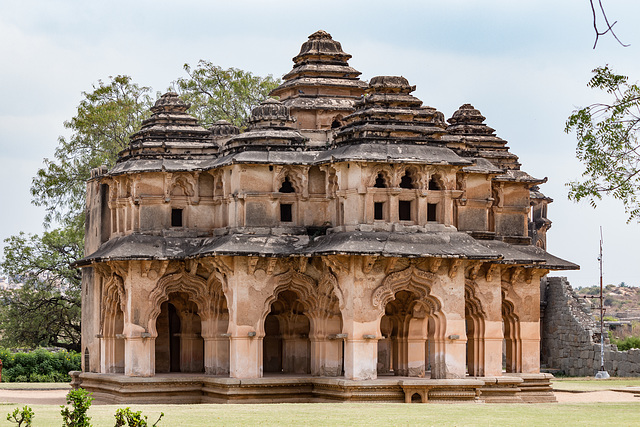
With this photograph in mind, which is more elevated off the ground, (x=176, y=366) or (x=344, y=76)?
(x=344, y=76)

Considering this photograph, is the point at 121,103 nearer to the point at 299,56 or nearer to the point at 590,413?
the point at 299,56

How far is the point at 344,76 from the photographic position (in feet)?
109

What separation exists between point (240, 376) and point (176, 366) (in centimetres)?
479

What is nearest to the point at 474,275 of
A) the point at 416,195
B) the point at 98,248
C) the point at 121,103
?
the point at 416,195

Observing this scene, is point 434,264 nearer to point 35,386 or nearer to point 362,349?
point 362,349

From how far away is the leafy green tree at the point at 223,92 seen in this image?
48.2 meters

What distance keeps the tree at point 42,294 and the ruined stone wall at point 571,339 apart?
56.7 ft

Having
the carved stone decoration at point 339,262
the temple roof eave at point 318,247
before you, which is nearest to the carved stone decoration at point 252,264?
the temple roof eave at point 318,247

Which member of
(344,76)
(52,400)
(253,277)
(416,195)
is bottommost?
(52,400)

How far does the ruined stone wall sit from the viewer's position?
41031mm

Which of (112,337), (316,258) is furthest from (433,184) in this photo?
(112,337)

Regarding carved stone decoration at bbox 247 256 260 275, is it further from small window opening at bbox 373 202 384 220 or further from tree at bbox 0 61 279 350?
tree at bbox 0 61 279 350

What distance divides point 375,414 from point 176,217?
10101mm

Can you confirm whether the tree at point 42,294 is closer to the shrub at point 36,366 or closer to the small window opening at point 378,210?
the shrub at point 36,366
